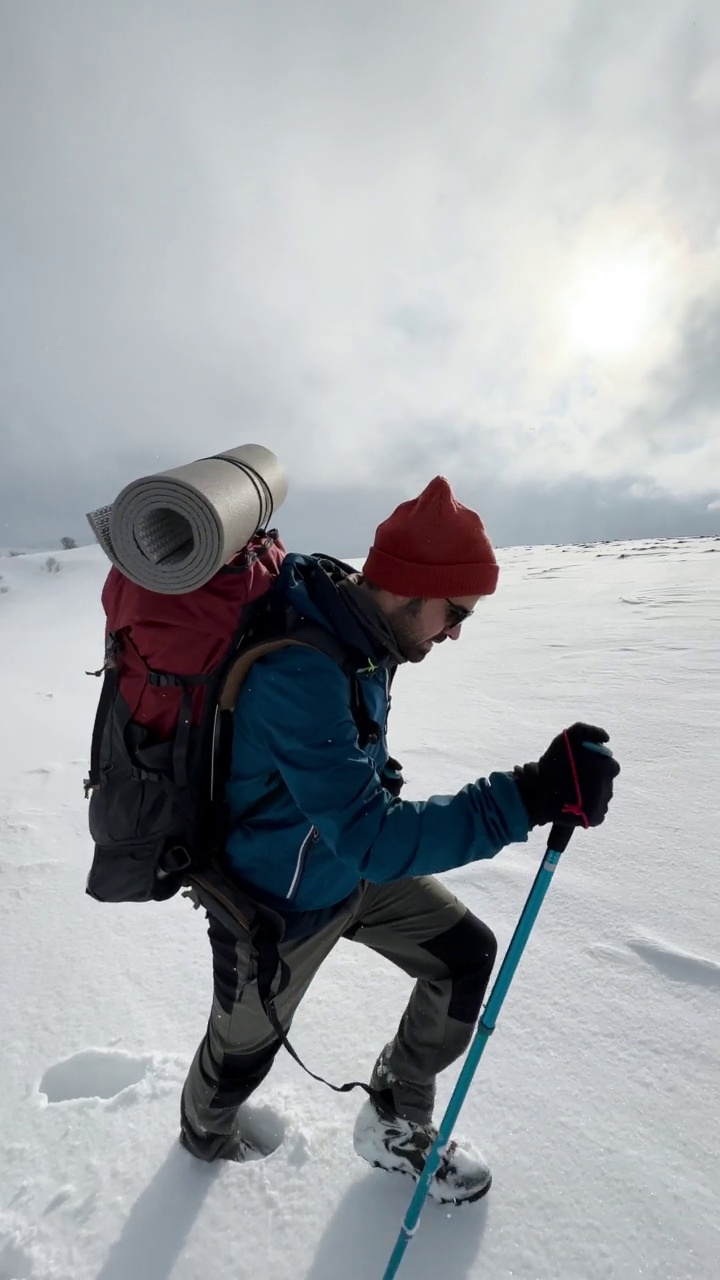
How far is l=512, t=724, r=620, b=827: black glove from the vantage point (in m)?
1.38

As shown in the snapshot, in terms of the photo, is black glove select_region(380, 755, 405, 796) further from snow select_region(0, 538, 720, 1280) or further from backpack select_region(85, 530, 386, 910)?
snow select_region(0, 538, 720, 1280)

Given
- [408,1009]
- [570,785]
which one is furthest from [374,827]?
[408,1009]

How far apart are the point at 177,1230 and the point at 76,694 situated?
25.5 ft

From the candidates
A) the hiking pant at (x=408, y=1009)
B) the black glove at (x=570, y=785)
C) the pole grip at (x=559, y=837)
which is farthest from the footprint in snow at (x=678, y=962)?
the black glove at (x=570, y=785)

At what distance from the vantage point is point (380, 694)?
5.15 ft

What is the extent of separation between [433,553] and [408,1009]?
1463 millimetres

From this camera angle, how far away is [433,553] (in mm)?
1604

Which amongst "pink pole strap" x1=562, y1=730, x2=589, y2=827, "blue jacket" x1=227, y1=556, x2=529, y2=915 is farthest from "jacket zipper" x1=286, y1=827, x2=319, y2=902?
"pink pole strap" x1=562, y1=730, x2=589, y2=827

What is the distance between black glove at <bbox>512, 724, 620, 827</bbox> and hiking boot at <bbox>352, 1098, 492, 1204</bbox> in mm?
1052

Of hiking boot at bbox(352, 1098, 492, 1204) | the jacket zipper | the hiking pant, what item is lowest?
hiking boot at bbox(352, 1098, 492, 1204)

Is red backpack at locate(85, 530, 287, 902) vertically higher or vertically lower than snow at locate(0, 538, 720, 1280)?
higher

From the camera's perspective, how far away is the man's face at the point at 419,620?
161cm

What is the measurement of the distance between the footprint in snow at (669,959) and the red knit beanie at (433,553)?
5.56 ft

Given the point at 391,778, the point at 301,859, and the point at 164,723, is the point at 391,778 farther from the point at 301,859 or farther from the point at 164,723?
the point at 164,723
